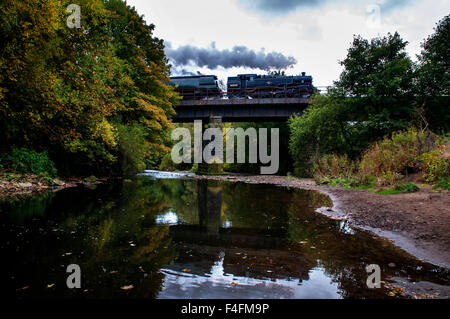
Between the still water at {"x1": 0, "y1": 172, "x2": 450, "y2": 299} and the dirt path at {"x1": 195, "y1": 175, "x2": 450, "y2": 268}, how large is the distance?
0.46 m

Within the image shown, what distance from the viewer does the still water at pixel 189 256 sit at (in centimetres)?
295

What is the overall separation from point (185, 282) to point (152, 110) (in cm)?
1839

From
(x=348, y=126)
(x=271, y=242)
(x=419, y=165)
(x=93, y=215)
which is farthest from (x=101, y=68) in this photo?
(x=348, y=126)

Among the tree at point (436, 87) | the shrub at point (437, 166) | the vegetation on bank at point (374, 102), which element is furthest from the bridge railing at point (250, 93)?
the shrub at point (437, 166)

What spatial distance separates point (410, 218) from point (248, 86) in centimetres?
2650

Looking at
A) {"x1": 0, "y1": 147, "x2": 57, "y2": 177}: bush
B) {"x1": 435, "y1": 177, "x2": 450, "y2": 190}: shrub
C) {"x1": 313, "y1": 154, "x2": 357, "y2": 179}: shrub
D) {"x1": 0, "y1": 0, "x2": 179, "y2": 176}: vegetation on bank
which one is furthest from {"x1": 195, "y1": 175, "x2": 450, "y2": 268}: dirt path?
{"x1": 0, "y1": 147, "x2": 57, "y2": 177}: bush

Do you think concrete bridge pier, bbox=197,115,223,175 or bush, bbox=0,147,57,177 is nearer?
bush, bbox=0,147,57,177

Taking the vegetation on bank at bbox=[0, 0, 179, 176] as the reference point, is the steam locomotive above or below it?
above

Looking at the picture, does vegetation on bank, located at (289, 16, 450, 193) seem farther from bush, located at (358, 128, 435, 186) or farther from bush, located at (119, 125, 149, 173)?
bush, located at (119, 125, 149, 173)

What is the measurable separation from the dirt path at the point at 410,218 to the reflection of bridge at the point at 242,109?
1807 centimetres

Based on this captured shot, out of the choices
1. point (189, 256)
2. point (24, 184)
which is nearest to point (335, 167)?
point (189, 256)

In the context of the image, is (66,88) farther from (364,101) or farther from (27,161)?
(364,101)

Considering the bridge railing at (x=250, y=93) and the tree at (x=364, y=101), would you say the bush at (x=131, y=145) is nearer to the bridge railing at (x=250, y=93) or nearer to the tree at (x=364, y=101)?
the bridge railing at (x=250, y=93)

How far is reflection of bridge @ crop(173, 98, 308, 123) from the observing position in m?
26.4
